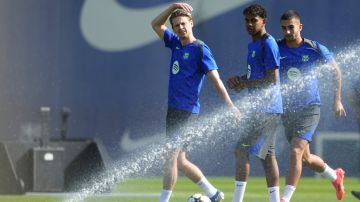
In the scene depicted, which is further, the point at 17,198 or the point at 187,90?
the point at 17,198

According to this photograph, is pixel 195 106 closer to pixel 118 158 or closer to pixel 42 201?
pixel 42 201

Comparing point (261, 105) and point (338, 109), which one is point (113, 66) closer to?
point (338, 109)

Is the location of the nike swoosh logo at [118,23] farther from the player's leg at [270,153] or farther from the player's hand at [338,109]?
the player's leg at [270,153]

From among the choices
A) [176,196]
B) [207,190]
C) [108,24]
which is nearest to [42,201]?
[176,196]

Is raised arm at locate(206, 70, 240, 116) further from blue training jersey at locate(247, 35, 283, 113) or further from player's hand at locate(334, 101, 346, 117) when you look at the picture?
player's hand at locate(334, 101, 346, 117)

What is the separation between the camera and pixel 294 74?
1002cm

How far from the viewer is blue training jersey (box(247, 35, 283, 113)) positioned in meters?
9.11

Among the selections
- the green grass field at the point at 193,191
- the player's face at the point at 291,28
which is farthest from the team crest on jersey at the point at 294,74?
the green grass field at the point at 193,191

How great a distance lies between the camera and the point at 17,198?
12.1m

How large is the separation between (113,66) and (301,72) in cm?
603

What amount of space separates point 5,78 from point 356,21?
4971mm

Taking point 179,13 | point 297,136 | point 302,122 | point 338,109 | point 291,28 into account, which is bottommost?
point 297,136

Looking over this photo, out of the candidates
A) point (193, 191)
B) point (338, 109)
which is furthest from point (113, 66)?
point (338, 109)

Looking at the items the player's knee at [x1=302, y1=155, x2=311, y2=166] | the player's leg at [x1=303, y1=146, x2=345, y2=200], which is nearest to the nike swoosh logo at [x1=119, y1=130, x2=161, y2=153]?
the player's leg at [x1=303, y1=146, x2=345, y2=200]
